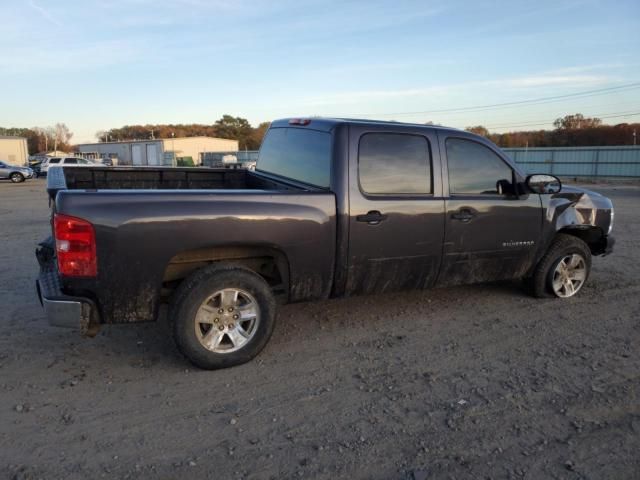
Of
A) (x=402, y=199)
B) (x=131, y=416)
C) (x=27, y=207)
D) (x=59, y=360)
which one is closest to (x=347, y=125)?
(x=402, y=199)

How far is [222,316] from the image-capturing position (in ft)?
12.5

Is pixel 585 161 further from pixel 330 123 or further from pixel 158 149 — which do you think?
pixel 158 149

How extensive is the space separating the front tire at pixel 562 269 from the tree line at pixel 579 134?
157 ft

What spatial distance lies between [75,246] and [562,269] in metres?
4.96

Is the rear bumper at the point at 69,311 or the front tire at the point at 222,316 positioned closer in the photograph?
the rear bumper at the point at 69,311

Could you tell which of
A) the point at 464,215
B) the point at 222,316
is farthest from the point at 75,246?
the point at 464,215

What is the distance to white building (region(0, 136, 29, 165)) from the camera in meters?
55.4

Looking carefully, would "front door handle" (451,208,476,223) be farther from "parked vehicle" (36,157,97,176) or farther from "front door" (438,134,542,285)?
"parked vehicle" (36,157,97,176)

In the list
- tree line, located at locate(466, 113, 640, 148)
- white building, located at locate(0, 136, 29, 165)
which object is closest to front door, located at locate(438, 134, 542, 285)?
tree line, located at locate(466, 113, 640, 148)

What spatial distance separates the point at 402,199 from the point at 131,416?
2726 mm

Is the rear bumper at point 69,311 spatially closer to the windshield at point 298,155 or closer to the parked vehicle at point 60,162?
the windshield at point 298,155

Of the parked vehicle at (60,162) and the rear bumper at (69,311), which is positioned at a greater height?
the parked vehicle at (60,162)

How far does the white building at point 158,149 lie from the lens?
66188 mm

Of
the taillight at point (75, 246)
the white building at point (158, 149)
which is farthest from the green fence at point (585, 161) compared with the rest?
the white building at point (158, 149)
